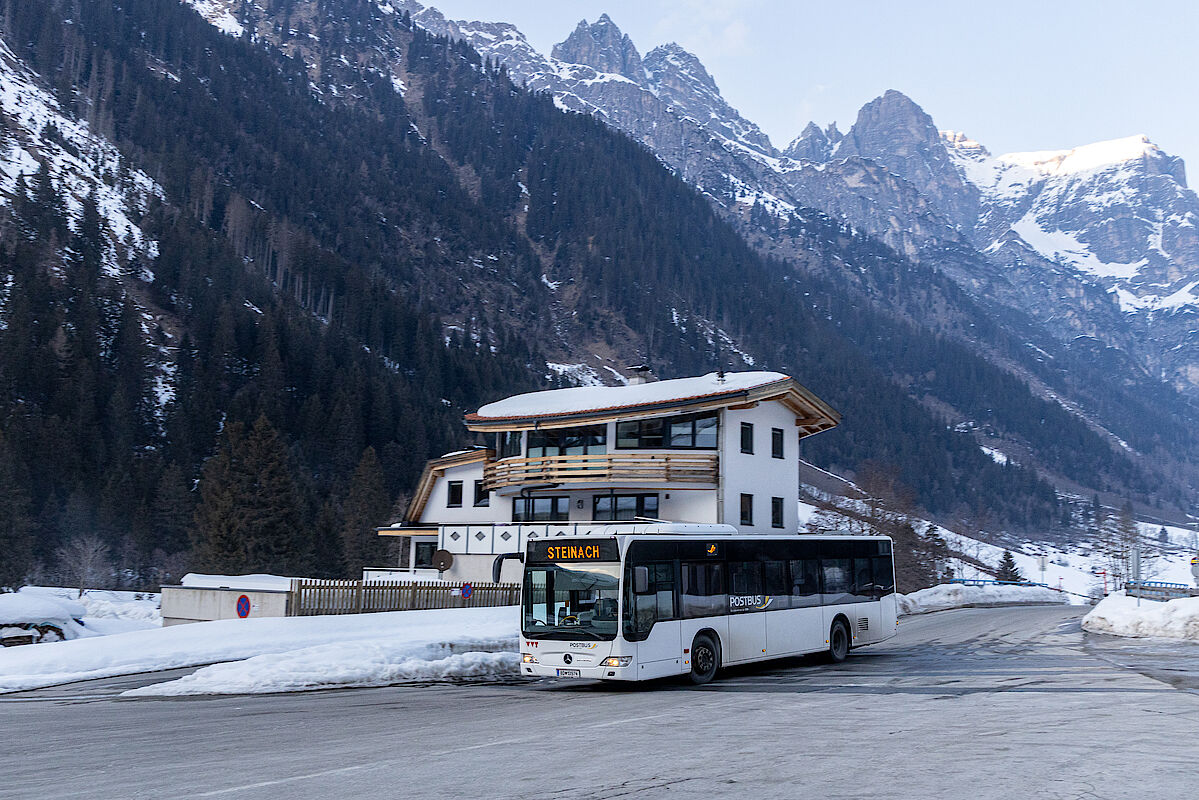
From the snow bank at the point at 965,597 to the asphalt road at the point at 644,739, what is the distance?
29.2 meters

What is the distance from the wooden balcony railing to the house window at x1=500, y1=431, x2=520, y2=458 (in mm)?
2026

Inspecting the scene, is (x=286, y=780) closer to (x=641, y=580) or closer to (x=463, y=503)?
(x=641, y=580)

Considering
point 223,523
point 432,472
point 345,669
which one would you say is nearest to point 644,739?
point 345,669

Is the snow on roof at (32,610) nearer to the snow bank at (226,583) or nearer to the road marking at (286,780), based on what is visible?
the snow bank at (226,583)

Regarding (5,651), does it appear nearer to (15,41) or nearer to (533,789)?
(533,789)

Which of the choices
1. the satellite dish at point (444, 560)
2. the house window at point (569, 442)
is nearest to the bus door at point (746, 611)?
the house window at point (569, 442)

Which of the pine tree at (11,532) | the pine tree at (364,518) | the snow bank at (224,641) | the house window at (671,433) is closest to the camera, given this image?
the snow bank at (224,641)

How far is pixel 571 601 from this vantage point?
1884 cm

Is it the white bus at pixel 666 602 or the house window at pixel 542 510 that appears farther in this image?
the house window at pixel 542 510

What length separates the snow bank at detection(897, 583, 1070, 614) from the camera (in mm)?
49719

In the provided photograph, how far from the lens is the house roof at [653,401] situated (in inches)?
1650

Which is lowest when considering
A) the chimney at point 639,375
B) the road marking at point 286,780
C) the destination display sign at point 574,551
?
the road marking at point 286,780

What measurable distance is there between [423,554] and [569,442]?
12.1 metres

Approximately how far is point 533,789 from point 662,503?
117ft
